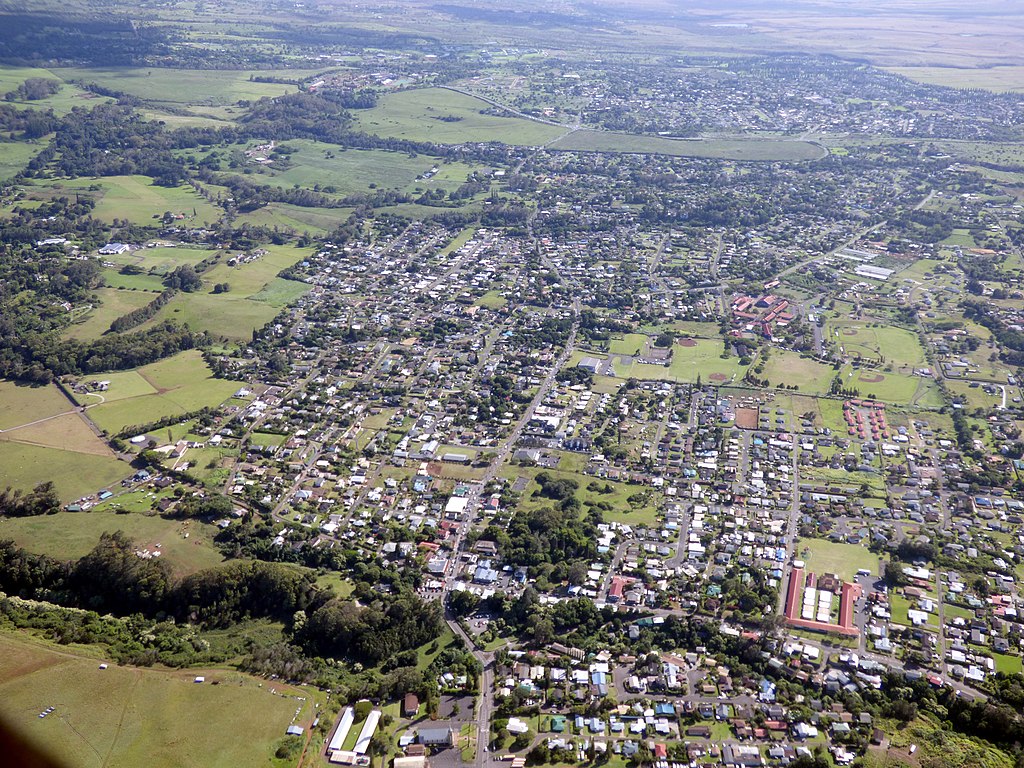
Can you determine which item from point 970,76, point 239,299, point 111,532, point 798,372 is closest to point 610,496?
point 798,372

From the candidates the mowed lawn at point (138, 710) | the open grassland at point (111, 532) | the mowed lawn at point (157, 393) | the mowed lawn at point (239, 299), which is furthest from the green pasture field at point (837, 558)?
the mowed lawn at point (239, 299)

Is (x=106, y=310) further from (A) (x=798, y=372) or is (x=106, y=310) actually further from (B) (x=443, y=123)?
A: (B) (x=443, y=123)

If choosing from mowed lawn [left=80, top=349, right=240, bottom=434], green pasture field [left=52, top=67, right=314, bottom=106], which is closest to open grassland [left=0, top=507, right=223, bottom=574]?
mowed lawn [left=80, top=349, right=240, bottom=434]

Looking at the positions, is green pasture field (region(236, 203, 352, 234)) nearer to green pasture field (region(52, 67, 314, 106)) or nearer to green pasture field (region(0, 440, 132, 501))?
green pasture field (region(0, 440, 132, 501))

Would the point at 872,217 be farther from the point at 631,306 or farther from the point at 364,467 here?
the point at 364,467

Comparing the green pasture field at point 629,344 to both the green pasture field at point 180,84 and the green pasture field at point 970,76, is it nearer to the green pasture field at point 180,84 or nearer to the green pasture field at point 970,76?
the green pasture field at point 180,84

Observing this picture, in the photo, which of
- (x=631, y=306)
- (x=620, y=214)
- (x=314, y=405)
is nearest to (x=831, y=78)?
(x=620, y=214)
